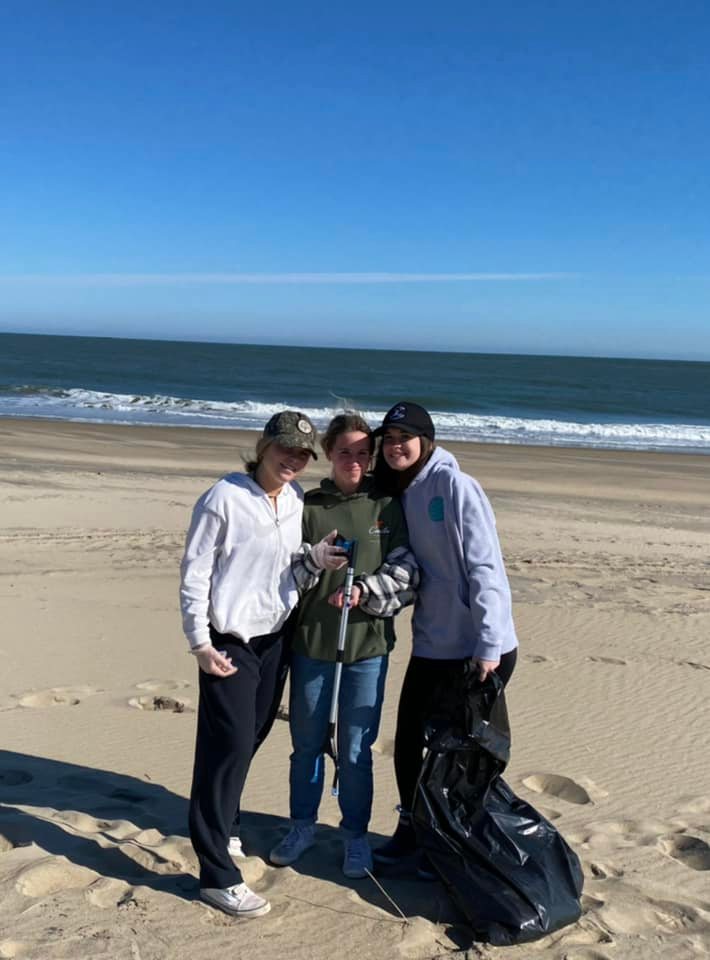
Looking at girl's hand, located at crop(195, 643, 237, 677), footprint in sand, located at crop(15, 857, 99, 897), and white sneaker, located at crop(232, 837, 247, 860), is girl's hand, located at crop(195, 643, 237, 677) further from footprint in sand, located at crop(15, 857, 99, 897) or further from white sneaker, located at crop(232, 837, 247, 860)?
footprint in sand, located at crop(15, 857, 99, 897)

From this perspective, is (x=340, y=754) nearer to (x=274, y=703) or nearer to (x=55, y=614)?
(x=274, y=703)

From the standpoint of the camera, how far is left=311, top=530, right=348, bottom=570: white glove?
3.30 metres

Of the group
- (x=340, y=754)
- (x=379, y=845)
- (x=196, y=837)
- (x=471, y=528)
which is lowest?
(x=379, y=845)

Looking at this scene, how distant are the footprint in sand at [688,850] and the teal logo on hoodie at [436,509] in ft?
6.25

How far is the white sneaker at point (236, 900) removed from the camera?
125 inches

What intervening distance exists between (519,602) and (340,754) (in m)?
4.66

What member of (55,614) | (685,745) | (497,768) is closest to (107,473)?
(55,614)

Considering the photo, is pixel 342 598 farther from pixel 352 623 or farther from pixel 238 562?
pixel 238 562

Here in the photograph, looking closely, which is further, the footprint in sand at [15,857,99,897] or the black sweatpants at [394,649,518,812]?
the black sweatpants at [394,649,518,812]

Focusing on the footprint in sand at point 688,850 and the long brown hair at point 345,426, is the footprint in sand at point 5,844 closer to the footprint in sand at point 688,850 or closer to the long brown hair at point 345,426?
the long brown hair at point 345,426

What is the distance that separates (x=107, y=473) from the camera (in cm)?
1438

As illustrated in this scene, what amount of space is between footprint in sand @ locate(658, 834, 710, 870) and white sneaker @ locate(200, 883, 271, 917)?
6.00ft

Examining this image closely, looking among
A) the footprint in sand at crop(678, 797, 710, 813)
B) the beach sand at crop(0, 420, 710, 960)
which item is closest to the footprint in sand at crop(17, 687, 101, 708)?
the beach sand at crop(0, 420, 710, 960)

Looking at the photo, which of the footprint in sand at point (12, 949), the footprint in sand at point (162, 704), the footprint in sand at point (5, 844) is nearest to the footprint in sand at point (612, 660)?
the footprint in sand at point (162, 704)
